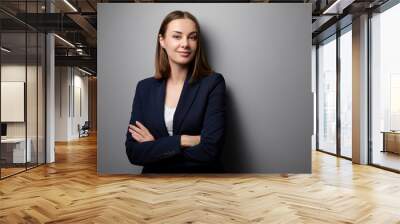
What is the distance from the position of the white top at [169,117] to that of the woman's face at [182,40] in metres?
0.69

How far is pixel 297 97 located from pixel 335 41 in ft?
15.7

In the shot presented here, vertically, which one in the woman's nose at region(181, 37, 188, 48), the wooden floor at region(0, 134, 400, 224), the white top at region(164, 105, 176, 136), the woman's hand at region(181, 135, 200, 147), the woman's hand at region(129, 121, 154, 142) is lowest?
the wooden floor at region(0, 134, 400, 224)

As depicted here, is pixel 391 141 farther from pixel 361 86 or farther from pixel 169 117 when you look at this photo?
pixel 169 117

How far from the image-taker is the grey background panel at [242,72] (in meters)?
6.42

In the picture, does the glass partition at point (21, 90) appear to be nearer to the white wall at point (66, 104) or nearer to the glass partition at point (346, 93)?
the glass partition at point (346, 93)

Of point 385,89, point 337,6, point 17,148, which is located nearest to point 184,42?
point 337,6

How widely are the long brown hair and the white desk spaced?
2848mm

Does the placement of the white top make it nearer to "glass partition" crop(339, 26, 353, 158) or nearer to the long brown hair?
the long brown hair

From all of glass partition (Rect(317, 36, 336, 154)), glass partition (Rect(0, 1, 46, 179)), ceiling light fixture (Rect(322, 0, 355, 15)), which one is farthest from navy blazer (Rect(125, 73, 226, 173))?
glass partition (Rect(317, 36, 336, 154))

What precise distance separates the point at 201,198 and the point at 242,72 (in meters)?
2.30

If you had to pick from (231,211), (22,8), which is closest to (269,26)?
(231,211)

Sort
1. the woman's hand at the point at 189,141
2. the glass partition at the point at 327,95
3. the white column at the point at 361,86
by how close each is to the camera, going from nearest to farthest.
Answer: the woman's hand at the point at 189,141
the white column at the point at 361,86
the glass partition at the point at 327,95

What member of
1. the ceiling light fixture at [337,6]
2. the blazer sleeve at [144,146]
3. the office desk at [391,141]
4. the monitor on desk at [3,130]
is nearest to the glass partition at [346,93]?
the office desk at [391,141]

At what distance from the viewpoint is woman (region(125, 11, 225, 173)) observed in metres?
5.86
